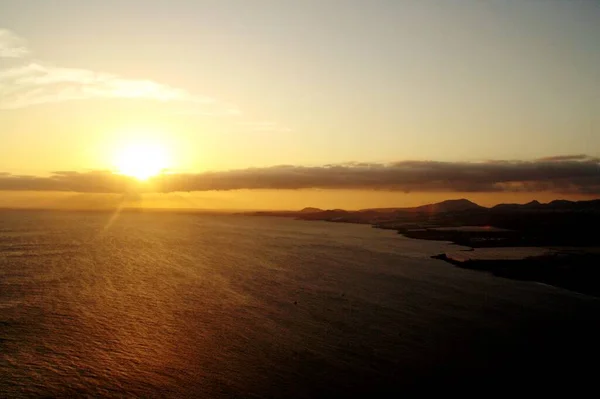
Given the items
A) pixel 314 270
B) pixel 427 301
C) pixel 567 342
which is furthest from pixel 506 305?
pixel 314 270

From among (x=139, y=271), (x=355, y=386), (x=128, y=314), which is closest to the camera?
(x=355, y=386)

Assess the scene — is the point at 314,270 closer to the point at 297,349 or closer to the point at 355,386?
the point at 297,349

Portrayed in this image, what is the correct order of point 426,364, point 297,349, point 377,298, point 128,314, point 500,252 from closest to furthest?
point 426,364 < point 297,349 < point 128,314 < point 377,298 < point 500,252

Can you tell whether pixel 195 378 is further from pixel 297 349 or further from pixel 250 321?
pixel 250 321

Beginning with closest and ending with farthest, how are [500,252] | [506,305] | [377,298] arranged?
[506,305], [377,298], [500,252]

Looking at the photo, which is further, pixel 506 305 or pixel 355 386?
pixel 506 305

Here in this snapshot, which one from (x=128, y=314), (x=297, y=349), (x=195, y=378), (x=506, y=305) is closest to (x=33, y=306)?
(x=128, y=314)
